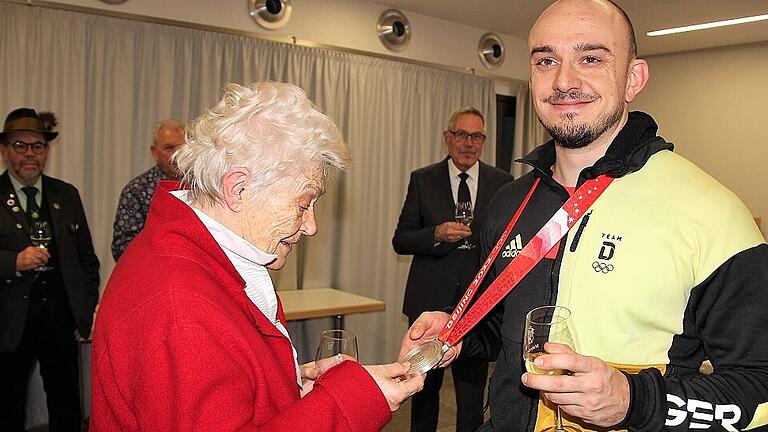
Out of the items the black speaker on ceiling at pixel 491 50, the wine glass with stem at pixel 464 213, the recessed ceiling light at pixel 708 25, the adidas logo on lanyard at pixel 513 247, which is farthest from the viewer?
the black speaker on ceiling at pixel 491 50

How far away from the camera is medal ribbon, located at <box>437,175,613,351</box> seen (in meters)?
1.66

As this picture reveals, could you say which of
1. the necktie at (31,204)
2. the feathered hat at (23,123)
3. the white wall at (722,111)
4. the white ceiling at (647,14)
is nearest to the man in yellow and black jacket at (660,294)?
the necktie at (31,204)

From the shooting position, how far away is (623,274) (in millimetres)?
1541

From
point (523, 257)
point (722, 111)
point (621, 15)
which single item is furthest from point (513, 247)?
point (722, 111)

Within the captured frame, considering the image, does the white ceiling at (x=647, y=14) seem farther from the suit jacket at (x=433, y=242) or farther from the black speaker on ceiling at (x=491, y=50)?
the suit jacket at (x=433, y=242)

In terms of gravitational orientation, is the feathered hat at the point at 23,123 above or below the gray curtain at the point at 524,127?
below

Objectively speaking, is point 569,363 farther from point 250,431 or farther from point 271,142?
point 271,142

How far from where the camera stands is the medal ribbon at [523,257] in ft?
5.46

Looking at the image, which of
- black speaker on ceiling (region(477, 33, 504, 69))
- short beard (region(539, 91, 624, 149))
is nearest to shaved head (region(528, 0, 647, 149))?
short beard (region(539, 91, 624, 149))

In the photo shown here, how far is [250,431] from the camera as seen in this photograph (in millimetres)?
1214

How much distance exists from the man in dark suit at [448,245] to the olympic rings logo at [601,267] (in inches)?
94.3

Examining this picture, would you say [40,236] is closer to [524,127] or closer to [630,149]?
[630,149]

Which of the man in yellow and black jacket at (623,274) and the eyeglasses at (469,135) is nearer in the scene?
the man in yellow and black jacket at (623,274)

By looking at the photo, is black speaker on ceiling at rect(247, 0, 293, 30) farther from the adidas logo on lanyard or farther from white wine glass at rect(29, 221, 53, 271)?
the adidas logo on lanyard
